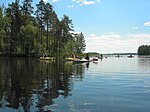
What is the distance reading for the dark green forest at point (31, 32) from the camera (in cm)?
9885

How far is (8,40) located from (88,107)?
88.4 meters

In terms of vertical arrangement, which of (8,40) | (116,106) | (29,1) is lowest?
(116,106)

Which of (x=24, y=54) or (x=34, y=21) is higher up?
(x=34, y=21)

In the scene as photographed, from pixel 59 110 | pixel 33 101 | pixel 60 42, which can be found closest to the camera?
pixel 59 110

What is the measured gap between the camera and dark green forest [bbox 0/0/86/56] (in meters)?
98.8

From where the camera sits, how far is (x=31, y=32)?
99.6 m

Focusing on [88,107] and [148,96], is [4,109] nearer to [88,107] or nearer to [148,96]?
[88,107]

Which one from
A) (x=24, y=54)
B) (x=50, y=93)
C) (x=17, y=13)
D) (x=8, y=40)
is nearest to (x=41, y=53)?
(x=24, y=54)

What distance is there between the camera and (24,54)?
98.7 m

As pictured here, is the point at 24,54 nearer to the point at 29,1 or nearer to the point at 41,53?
the point at 41,53

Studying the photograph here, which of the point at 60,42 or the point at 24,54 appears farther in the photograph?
the point at 60,42

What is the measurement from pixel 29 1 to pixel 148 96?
91.4m

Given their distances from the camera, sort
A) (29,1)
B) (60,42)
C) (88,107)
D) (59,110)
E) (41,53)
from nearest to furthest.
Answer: (59,110)
(88,107)
(41,53)
(29,1)
(60,42)

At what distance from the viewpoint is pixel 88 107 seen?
662 inches
